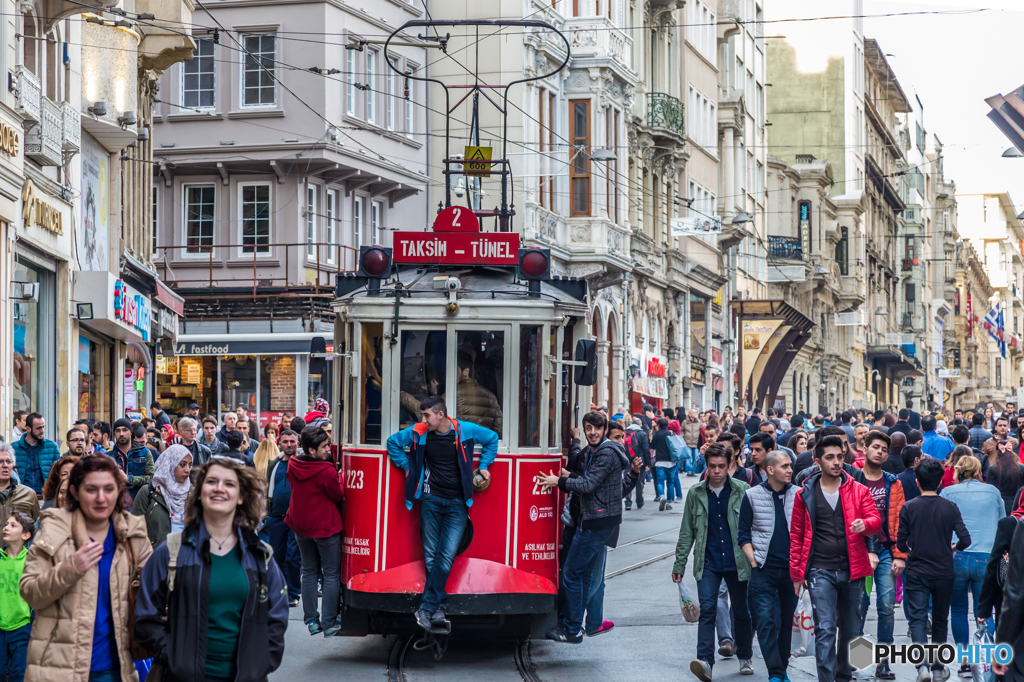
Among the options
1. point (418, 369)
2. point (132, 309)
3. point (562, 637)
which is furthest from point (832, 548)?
point (132, 309)

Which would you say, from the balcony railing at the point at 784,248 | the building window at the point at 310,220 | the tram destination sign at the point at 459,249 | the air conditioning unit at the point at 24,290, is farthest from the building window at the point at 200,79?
the balcony railing at the point at 784,248

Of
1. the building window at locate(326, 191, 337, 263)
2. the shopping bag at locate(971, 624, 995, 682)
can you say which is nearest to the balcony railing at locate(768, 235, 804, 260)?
the building window at locate(326, 191, 337, 263)

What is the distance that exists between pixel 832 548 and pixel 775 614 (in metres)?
0.87

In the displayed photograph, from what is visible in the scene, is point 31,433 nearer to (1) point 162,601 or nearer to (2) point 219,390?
(1) point 162,601

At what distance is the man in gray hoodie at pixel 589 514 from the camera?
36.0 ft

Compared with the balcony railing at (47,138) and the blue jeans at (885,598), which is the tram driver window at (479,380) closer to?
the blue jeans at (885,598)

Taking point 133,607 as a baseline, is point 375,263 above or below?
above

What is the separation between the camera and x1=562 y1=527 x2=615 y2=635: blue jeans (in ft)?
36.2

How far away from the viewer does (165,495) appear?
11734 mm

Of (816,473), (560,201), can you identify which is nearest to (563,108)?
(560,201)

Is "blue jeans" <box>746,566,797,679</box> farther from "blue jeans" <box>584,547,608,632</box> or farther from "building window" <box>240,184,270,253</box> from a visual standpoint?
"building window" <box>240,184,270,253</box>

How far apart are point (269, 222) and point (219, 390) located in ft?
12.8

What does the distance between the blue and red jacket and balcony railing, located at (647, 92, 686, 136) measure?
111 feet

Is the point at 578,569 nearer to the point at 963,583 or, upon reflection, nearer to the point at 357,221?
the point at 963,583
